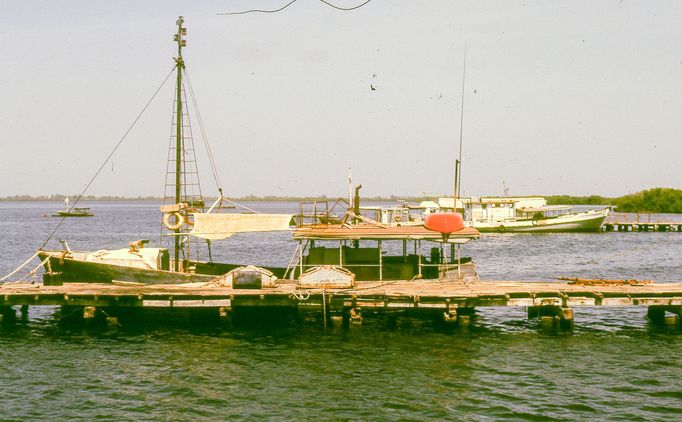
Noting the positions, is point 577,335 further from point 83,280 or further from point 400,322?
point 83,280

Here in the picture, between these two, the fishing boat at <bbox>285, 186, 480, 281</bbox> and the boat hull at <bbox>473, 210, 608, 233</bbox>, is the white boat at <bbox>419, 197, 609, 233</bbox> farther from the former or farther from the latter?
the fishing boat at <bbox>285, 186, 480, 281</bbox>

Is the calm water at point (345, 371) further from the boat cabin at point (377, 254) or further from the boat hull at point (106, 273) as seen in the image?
the boat cabin at point (377, 254)

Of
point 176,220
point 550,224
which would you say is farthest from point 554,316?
point 550,224

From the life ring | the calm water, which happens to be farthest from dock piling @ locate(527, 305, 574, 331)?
the life ring

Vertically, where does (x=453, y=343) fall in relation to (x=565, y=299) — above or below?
below

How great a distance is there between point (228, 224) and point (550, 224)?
78496 millimetres

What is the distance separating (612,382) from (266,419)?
11.8m

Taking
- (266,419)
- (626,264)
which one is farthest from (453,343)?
(626,264)

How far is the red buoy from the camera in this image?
2820cm

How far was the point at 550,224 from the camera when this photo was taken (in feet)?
328

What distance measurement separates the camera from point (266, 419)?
18.1 m

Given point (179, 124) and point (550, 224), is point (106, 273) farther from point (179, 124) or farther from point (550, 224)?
point (550, 224)

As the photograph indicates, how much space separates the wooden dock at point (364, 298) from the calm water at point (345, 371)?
1.12 meters

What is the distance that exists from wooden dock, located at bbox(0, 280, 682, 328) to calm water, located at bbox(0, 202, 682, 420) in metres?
1.12
